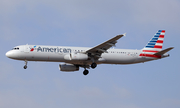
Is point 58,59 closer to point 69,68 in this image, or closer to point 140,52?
point 69,68

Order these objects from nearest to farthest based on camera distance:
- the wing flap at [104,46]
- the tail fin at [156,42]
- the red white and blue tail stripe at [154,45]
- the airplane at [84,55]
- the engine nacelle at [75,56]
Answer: the wing flap at [104,46], the engine nacelle at [75,56], the airplane at [84,55], the red white and blue tail stripe at [154,45], the tail fin at [156,42]

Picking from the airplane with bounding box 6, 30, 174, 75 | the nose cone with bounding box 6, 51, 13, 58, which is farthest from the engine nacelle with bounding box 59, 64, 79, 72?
the nose cone with bounding box 6, 51, 13, 58

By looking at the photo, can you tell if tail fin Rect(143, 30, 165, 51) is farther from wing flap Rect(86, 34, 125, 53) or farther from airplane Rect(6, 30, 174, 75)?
wing flap Rect(86, 34, 125, 53)

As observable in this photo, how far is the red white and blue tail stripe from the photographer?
53438 mm

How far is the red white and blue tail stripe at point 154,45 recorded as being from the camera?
5344cm

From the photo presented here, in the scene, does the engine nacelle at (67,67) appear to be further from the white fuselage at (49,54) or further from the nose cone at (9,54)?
the nose cone at (9,54)

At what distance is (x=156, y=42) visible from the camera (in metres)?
55.9

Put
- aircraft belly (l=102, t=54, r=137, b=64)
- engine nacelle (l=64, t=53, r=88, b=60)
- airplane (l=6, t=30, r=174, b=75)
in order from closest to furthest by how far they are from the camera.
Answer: engine nacelle (l=64, t=53, r=88, b=60) < airplane (l=6, t=30, r=174, b=75) < aircraft belly (l=102, t=54, r=137, b=64)

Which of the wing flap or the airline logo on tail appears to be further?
the airline logo on tail

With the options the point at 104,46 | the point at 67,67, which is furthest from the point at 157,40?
the point at 67,67

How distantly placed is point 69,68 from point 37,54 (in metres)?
7.45

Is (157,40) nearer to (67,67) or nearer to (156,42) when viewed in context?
(156,42)

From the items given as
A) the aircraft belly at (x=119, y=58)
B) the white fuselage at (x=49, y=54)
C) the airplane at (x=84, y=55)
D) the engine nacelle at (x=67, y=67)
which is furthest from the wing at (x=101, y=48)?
the engine nacelle at (x=67, y=67)

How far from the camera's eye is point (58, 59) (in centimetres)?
4881
